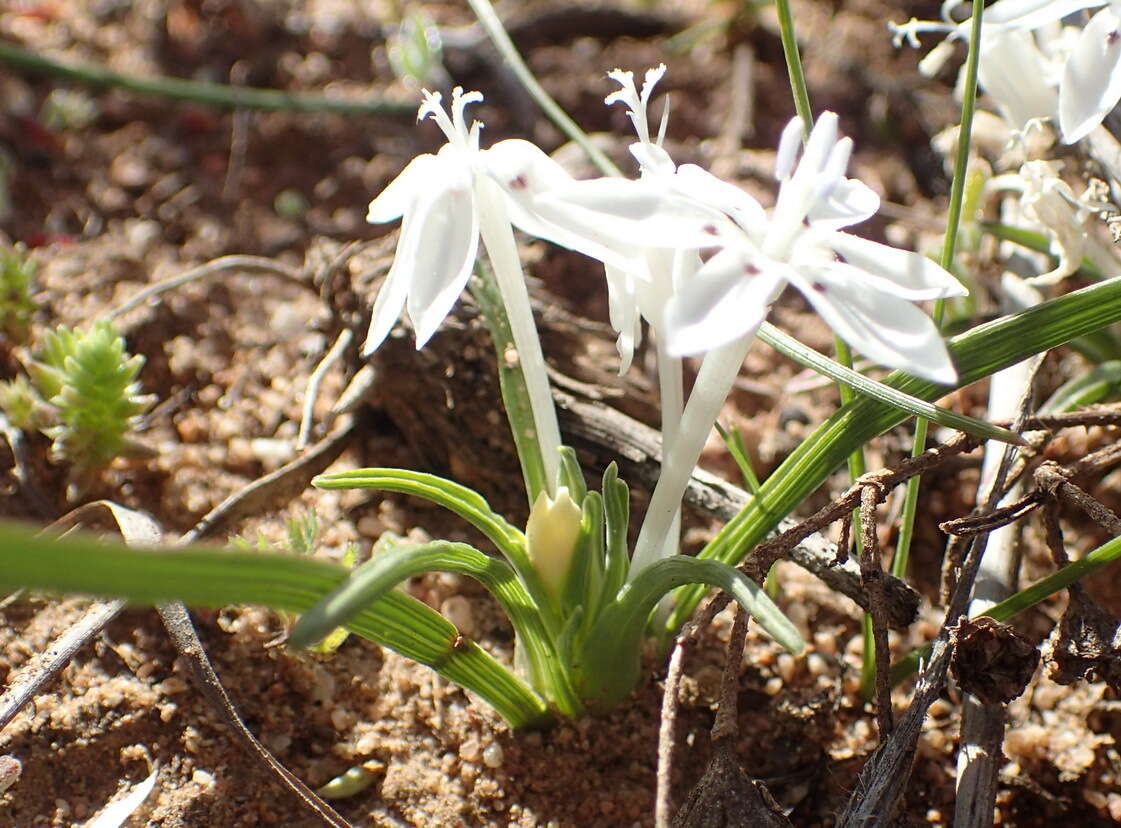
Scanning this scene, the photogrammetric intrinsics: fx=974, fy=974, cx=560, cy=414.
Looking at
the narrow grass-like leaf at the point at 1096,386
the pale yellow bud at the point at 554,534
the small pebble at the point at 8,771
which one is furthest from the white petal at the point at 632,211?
the small pebble at the point at 8,771

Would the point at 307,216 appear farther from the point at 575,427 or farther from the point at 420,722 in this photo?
the point at 420,722

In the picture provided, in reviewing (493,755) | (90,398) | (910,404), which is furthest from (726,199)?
(90,398)

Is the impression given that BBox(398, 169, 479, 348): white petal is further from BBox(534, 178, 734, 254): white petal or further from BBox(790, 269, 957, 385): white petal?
BBox(790, 269, 957, 385): white petal

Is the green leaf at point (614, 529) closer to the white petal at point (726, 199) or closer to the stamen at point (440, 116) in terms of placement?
the white petal at point (726, 199)

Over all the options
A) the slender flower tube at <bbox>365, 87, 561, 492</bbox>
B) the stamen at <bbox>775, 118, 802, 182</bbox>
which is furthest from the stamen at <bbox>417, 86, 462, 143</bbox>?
the stamen at <bbox>775, 118, 802, 182</bbox>

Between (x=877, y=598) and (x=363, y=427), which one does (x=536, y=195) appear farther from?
(x=363, y=427)
